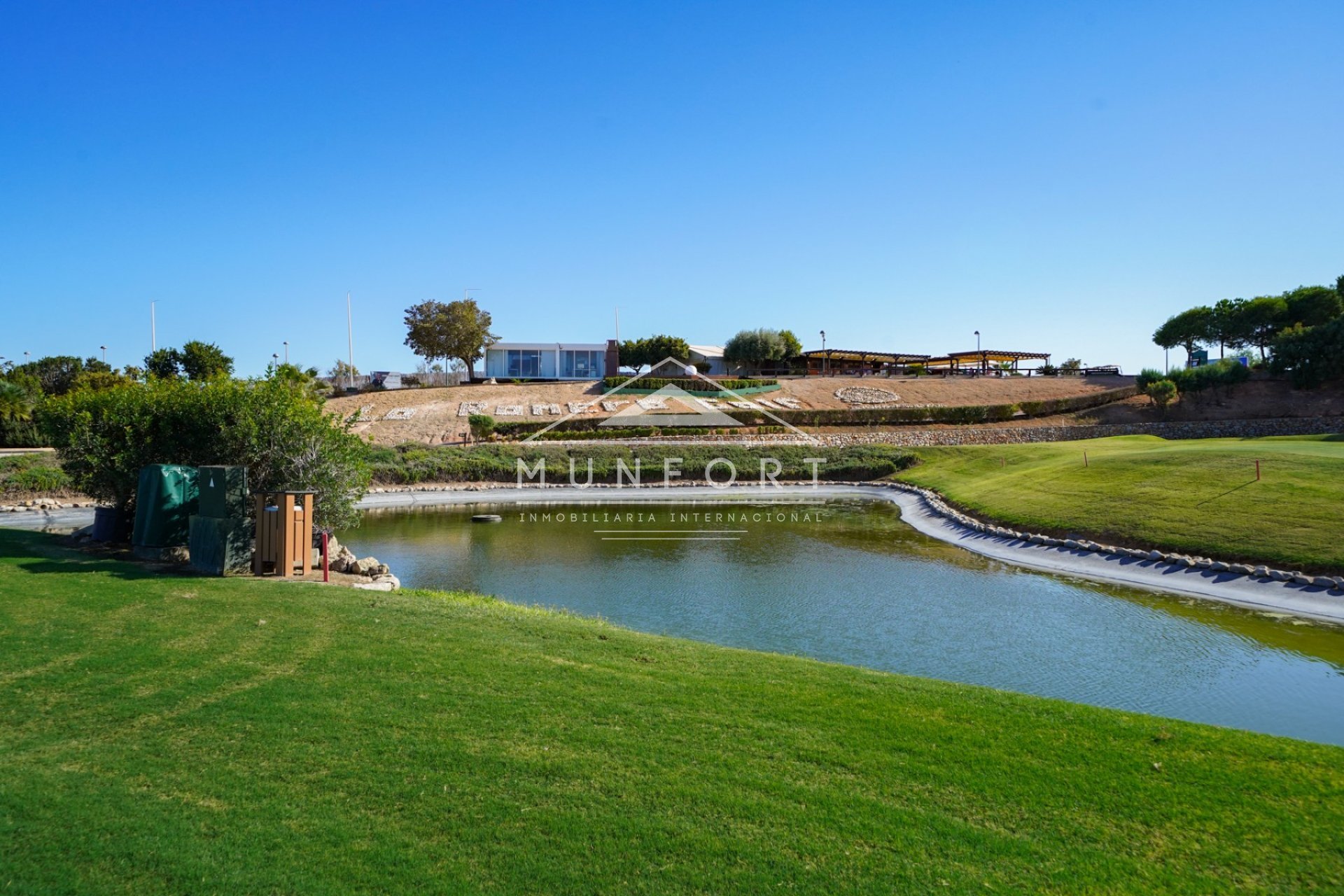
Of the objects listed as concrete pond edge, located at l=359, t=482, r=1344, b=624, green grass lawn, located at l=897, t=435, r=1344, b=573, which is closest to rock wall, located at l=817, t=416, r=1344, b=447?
concrete pond edge, located at l=359, t=482, r=1344, b=624

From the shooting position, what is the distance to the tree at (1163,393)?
160 ft

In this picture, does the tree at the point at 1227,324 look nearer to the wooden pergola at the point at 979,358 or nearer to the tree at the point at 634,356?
the wooden pergola at the point at 979,358

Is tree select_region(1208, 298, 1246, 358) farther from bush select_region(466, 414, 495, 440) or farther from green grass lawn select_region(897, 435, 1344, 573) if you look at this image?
bush select_region(466, 414, 495, 440)

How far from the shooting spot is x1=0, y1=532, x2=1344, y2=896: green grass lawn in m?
4.36

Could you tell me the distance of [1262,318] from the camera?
61.4 m

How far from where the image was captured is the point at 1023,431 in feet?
154

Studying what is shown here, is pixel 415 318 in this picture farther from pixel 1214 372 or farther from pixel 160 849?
pixel 160 849

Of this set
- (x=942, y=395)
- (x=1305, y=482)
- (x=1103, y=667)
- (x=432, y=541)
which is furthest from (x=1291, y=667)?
(x=942, y=395)

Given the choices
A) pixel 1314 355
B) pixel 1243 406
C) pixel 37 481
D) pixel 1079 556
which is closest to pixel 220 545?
pixel 1079 556

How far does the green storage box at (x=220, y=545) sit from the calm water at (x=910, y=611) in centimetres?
Result: 494

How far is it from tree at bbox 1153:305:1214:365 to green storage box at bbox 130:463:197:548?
7370 centimetres

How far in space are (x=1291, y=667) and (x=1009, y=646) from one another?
12.7ft

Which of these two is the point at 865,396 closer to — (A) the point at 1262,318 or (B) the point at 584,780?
(A) the point at 1262,318

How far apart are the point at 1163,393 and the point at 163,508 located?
2119 inches
